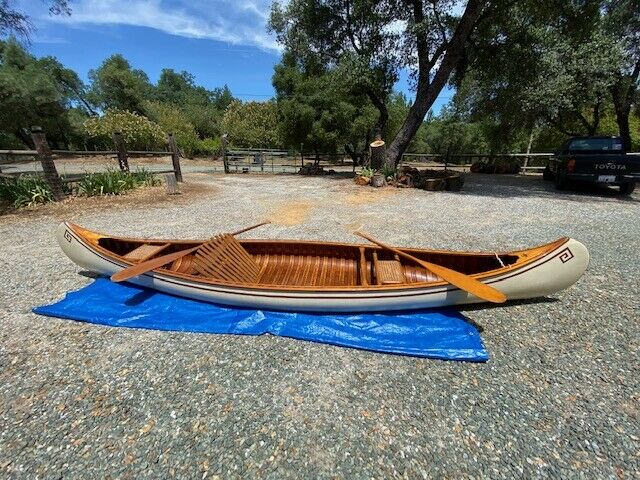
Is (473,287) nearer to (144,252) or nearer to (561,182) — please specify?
(144,252)

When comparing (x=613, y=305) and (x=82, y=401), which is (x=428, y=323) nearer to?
(x=613, y=305)

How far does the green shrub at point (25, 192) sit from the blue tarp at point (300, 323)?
7183 mm

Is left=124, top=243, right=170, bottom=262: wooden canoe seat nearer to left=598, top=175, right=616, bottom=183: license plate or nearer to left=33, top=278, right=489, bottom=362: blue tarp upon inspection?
left=33, top=278, right=489, bottom=362: blue tarp

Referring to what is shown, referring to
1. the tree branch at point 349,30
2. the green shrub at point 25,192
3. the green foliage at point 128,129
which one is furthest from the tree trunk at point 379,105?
the green foliage at point 128,129

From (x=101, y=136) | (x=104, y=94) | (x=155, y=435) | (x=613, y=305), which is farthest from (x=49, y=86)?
(x=613, y=305)

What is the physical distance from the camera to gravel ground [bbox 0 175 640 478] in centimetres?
184

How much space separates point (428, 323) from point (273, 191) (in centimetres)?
948

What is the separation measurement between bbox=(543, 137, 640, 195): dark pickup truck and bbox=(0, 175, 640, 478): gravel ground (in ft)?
24.5

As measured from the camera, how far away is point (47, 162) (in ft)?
26.8

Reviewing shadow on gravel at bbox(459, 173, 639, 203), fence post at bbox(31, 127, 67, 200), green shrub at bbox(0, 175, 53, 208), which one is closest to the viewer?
fence post at bbox(31, 127, 67, 200)

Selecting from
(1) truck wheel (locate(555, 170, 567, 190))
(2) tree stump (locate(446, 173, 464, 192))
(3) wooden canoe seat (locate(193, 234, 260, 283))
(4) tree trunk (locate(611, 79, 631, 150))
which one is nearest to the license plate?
(1) truck wheel (locate(555, 170, 567, 190))

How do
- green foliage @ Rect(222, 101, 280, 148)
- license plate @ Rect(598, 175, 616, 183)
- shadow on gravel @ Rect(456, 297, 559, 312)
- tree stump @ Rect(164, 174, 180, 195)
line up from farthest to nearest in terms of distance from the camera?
green foliage @ Rect(222, 101, 280, 148) < tree stump @ Rect(164, 174, 180, 195) < license plate @ Rect(598, 175, 616, 183) < shadow on gravel @ Rect(456, 297, 559, 312)

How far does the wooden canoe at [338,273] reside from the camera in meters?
3.02

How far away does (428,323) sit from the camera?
124 inches
